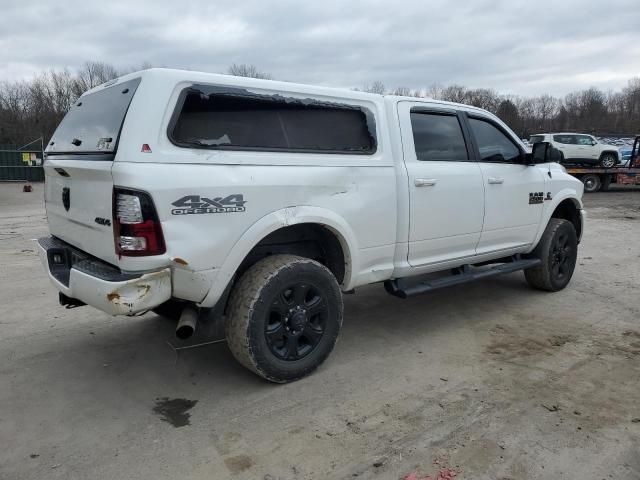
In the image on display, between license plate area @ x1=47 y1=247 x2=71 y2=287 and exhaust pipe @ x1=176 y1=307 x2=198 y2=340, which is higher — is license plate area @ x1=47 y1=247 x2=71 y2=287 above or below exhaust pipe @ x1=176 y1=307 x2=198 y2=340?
above

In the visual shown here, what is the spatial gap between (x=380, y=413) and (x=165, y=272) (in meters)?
1.56

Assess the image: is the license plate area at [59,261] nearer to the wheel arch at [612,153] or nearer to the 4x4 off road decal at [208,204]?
the 4x4 off road decal at [208,204]

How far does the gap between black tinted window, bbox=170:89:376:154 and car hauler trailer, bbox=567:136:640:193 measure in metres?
18.4

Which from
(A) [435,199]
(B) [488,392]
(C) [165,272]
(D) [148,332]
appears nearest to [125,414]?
(C) [165,272]

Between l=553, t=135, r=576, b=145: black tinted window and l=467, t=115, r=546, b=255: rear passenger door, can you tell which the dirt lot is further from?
l=553, t=135, r=576, b=145: black tinted window

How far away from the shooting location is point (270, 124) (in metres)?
3.35

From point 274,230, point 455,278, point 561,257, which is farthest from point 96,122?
point 561,257

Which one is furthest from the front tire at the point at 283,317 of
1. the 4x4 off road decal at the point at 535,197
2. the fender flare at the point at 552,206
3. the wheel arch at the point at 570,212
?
the wheel arch at the point at 570,212

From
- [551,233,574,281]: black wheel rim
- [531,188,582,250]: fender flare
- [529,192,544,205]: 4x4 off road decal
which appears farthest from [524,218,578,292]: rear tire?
[529,192,544,205]: 4x4 off road decal

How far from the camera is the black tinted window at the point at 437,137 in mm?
4195

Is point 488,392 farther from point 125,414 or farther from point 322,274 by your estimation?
point 125,414

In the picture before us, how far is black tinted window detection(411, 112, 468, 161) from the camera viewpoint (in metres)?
4.20

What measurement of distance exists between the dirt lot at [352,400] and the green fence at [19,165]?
82.0ft

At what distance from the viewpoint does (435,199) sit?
4.18m
